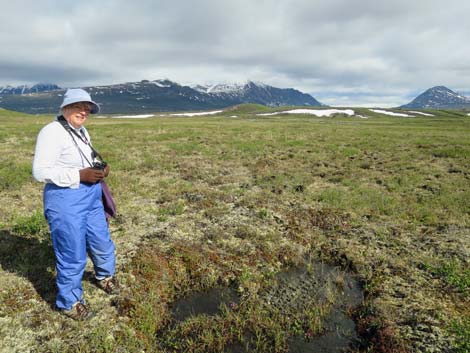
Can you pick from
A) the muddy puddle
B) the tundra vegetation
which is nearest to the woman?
the tundra vegetation

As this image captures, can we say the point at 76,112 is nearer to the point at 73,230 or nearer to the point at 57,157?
the point at 57,157

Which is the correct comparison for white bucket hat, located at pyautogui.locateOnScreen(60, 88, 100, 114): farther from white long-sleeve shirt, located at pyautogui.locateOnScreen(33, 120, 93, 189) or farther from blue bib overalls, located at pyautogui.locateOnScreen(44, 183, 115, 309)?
blue bib overalls, located at pyautogui.locateOnScreen(44, 183, 115, 309)

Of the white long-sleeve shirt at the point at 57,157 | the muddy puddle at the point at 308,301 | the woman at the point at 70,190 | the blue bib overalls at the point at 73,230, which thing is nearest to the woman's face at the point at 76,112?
the woman at the point at 70,190

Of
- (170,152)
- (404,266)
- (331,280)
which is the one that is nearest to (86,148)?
(331,280)

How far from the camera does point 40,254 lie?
7.71 meters

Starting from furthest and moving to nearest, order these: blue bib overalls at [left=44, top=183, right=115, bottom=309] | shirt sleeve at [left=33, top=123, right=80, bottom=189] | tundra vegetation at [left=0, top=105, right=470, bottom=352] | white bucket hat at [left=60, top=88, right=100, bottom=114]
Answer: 1. tundra vegetation at [left=0, top=105, right=470, bottom=352]
2. blue bib overalls at [left=44, top=183, right=115, bottom=309]
3. white bucket hat at [left=60, top=88, right=100, bottom=114]
4. shirt sleeve at [left=33, top=123, right=80, bottom=189]

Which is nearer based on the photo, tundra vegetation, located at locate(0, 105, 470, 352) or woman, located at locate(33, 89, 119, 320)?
woman, located at locate(33, 89, 119, 320)

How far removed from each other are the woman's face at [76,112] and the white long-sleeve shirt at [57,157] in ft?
0.73

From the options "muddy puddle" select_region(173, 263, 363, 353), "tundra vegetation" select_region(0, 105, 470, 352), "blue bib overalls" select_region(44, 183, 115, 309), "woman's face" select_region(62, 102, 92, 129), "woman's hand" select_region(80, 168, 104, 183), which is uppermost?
"woman's face" select_region(62, 102, 92, 129)

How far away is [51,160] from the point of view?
4.95 meters

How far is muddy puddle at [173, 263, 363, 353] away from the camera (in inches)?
216

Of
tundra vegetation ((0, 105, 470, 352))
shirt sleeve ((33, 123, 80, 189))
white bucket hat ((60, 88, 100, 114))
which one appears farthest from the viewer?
tundra vegetation ((0, 105, 470, 352))

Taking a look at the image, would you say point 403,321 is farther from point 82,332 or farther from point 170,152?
point 170,152

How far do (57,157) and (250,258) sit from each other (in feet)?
17.4
